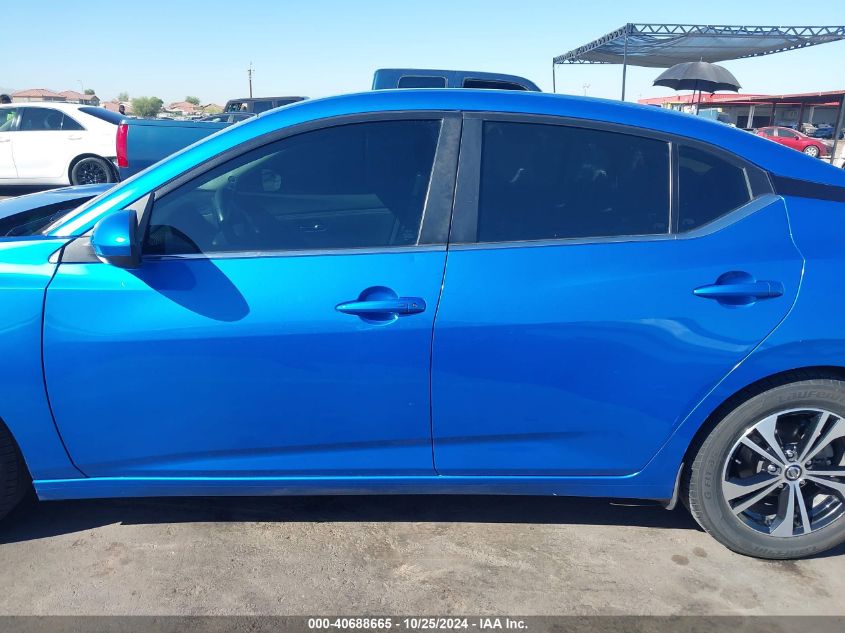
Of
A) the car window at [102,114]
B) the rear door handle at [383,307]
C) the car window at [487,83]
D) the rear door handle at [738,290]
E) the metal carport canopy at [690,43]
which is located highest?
the metal carport canopy at [690,43]

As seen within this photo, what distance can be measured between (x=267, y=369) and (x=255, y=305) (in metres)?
0.22

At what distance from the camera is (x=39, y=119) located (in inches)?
434

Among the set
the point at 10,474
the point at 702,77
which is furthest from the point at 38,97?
the point at 10,474

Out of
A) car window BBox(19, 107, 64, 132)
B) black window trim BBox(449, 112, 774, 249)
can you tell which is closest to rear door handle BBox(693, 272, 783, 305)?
black window trim BBox(449, 112, 774, 249)

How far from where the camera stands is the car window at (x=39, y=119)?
11.0 metres

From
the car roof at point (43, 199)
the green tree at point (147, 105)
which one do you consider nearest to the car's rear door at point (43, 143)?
the car roof at point (43, 199)

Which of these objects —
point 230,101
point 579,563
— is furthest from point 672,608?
point 230,101

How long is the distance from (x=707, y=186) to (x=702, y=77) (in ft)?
48.7

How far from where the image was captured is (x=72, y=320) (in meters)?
2.14

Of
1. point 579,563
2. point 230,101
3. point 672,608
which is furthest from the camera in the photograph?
point 230,101

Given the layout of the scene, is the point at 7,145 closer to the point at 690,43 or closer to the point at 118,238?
the point at 118,238

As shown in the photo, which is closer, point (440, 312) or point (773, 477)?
point (440, 312)

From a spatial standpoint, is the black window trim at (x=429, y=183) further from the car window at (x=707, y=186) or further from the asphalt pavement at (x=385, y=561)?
the asphalt pavement at (x=385, y=561)

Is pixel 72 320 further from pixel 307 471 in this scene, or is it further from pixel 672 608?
pixel 672 608
